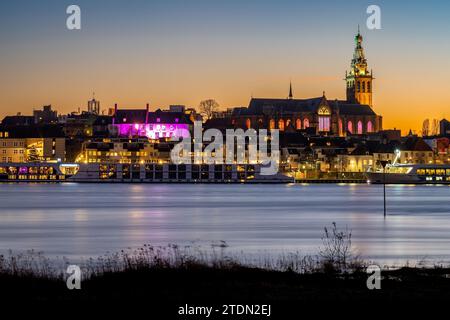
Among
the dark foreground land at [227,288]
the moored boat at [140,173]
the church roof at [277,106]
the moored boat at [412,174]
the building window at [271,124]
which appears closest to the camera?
the dark foreground land at [227,288]

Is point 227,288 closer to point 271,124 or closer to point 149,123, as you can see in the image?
point 149,123

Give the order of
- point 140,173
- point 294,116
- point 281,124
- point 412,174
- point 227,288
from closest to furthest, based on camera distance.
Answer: point 227,288 → point 412,174 → point 140,173 → point 281,124 → point 294,116

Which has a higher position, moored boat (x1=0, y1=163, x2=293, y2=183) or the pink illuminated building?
the pink illuminated building

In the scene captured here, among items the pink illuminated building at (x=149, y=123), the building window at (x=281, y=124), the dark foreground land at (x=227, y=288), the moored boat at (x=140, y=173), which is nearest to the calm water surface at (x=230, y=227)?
the dark foreground land at (x=227, y=288)

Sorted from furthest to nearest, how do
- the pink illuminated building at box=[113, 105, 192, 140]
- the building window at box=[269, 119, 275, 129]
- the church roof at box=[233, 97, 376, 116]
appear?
the church roof at box=[233, 97, 376, 116]
the building window at box=[269, 119, 275, 129]
the pink illuminated building at box=[113, 105, 192, 140]

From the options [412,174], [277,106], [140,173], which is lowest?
[412,174]

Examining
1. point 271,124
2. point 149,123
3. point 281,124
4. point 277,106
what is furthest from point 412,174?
point 149,123

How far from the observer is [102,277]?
19.9 m

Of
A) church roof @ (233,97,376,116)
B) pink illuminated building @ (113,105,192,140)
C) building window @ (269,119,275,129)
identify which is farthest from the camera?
church roof @ (233,97,376,116)

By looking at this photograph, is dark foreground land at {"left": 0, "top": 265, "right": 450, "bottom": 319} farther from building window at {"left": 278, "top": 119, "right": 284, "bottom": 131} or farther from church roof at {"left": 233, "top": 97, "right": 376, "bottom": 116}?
church roof at {"left": 233, "top": 97, "right": 376, "bottom": 116}

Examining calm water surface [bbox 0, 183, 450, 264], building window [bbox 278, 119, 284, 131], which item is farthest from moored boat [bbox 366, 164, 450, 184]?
calm water surface [bbox 0, 183, 450, 264]

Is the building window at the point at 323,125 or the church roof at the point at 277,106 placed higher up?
the church roof at the point at 277,106

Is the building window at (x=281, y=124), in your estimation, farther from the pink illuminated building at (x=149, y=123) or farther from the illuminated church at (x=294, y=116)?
the pink illuminated building at (x=149, y=123)

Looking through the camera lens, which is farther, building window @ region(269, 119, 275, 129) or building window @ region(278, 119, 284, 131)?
building window @ region(278, 119, 284, 131)
